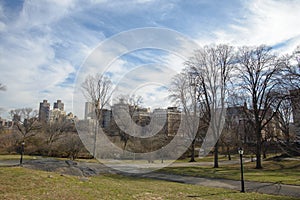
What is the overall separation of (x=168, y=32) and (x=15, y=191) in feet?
31.1

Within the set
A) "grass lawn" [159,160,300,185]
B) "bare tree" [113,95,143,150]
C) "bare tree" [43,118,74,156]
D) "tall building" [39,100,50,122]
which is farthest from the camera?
"tall building" [39,100,50,122]

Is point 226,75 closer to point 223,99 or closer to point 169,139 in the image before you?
point 223,99

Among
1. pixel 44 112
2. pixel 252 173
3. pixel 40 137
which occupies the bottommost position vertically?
pixel 252 173

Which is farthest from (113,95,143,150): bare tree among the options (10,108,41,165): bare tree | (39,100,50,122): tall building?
(39,100,50,122): tall building

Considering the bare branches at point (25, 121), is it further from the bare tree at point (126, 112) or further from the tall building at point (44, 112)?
the bare tree at point (126, 112)

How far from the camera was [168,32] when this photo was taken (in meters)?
12.1

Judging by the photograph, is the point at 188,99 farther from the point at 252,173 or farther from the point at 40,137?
the point at 40,137

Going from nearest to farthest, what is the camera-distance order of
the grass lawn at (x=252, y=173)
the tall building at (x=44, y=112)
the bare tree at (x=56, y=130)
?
the grass lawn at (x=252, y=173) < the bare tree at (x=56, y=130) < the tall building at (x=44, y=112)

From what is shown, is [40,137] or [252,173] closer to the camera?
[252,173]

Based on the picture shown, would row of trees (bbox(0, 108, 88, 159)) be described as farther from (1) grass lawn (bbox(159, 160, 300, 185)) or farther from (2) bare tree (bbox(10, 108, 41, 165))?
(1) grass lawn (bbox(159, 160, 300, 185))

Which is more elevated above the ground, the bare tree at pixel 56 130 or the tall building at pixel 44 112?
the tall building at pixel 44 112

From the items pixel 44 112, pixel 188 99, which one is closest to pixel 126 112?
pixel 188 99

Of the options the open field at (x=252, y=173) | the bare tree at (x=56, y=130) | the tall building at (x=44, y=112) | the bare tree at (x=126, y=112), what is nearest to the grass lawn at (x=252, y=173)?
the open field at (x=252, y=173)

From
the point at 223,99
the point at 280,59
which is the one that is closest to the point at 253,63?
the point at 280,59
